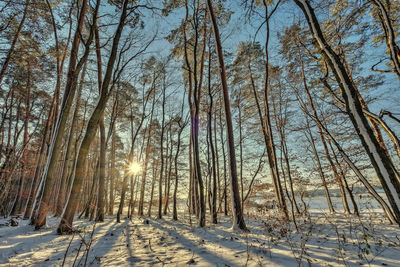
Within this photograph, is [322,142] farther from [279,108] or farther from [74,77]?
[74,77]

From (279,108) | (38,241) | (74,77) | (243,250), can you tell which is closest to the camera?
(243,250)

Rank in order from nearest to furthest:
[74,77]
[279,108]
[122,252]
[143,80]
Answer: [122,252], [74,77], [279,108], [143,80]

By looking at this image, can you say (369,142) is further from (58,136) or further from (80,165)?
(58,136)

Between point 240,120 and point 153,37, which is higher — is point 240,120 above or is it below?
below

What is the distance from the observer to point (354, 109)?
1551mm

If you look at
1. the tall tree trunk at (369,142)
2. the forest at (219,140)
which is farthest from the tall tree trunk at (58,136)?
the tall tree trunk at (369,142)

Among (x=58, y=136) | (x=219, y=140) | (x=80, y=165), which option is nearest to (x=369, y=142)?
(x=80, y=165)

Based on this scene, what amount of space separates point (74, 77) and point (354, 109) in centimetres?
747

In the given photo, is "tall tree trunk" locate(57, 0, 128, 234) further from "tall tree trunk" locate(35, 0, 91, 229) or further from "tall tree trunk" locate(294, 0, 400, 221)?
"tall tree trunk" locate(294, 0, 400, 221)

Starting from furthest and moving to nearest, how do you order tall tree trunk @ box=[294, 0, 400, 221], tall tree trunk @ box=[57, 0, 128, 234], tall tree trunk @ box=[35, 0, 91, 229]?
tall tree trunk @ box=[35, 0, 91, 229], tall tree trunk @ box=[57, 0, 128, 234], tall tree trunk @ box=[294, 0, 400, 221]

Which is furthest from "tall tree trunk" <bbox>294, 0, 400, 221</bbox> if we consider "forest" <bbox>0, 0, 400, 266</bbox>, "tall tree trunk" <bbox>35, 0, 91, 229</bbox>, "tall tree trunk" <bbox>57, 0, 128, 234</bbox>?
"tall tree trunk" <bbox>35, 0, 91, 229</bbox>

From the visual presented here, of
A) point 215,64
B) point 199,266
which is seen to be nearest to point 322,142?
point 215,64

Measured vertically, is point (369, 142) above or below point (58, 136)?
below

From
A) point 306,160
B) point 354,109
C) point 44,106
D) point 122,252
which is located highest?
point 44,106
